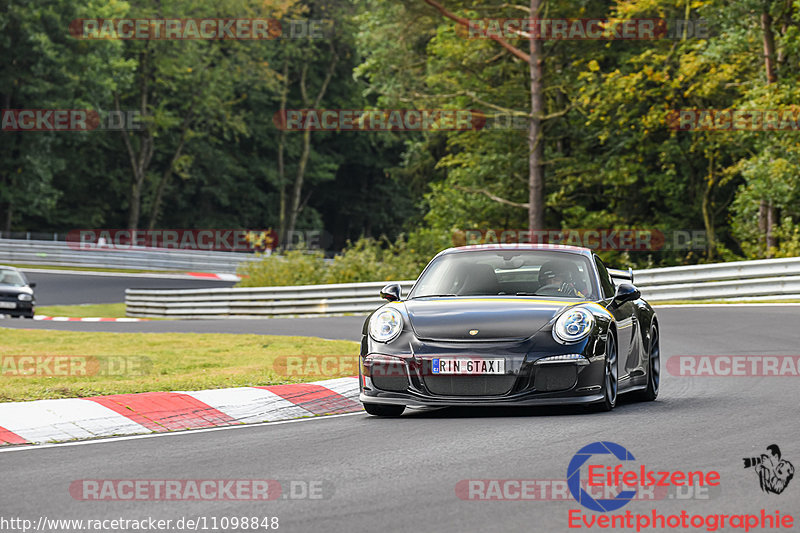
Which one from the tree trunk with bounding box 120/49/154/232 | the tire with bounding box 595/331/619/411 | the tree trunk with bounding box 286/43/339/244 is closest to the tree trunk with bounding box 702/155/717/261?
the tire with bounding box 595/331/619/411

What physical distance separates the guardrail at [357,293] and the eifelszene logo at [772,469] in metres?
16.4

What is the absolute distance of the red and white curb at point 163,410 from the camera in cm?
890

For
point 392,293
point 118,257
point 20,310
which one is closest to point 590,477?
point 392,293

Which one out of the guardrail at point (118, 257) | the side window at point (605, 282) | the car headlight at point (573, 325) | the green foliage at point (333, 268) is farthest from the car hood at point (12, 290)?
the car headlight at point (573, 325)

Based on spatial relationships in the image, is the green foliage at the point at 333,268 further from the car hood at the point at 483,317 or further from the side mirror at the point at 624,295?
the car hood at the point at 483,317

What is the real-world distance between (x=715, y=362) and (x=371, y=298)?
45.6 feet

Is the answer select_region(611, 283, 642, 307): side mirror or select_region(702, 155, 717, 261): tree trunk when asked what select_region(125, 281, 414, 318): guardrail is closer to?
select_region(702, 155, 717, 261): tree trunk

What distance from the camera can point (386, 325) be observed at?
9453mm

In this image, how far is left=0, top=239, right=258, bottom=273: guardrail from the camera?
2042 inches

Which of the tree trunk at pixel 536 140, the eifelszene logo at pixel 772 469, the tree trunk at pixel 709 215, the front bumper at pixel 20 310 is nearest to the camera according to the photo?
the eifelszene logo at pixel 772 469

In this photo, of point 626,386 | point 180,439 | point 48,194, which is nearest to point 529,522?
point 180,439

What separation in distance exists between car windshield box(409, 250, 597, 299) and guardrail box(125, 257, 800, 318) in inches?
529

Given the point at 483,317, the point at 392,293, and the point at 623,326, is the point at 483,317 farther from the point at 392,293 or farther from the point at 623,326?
the point at 623,326

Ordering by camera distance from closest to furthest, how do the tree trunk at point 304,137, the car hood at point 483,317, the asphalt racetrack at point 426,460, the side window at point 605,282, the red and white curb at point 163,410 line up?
the asphalt racetrack at point 426,460, the red and white curb at point 163,410, the car hood at point 483,317, the side window at point 605,282, the tree trunk at point 304,137
